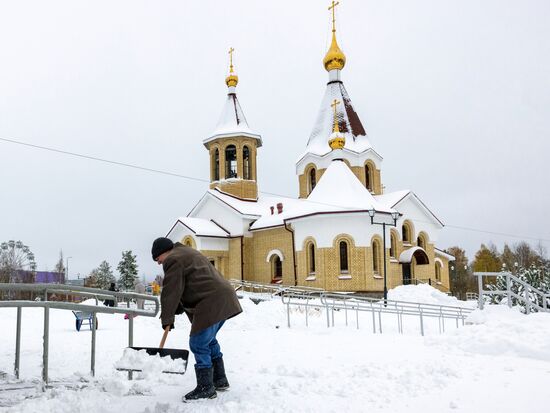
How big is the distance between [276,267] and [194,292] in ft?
81.0

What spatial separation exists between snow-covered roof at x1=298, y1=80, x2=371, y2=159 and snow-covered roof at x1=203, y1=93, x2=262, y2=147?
3.92 meters

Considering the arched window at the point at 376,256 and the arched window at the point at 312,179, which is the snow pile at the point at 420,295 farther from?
the arched window at the point at 312,179

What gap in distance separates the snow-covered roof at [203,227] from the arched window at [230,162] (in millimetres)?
3942

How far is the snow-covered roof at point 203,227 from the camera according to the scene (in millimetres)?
29256

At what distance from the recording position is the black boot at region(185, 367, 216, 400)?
4.57 meters

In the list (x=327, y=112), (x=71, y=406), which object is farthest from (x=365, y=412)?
(x=327, y=112)

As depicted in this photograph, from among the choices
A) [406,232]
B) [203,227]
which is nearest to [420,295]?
[406,232]

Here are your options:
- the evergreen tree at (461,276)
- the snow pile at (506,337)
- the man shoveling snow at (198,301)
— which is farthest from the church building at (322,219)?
the evergreen tree at (461,276)

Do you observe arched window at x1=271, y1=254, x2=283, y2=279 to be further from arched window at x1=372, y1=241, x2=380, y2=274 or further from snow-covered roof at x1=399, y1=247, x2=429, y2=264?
snow-covered roof at x1=399, y1=247, x2=429, y2=264

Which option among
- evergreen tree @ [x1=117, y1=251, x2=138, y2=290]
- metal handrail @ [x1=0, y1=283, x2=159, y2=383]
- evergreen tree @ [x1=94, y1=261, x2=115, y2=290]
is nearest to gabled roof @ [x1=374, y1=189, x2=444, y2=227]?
metal handrail @ [x1=0, y1=283, x2=159, y2=383]

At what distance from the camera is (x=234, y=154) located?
33.3 m

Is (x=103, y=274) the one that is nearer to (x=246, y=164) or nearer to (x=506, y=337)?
(x=246, y=164)

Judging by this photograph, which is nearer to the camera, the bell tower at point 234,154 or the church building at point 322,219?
the church building at point 322,219

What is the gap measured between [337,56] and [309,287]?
57.8 ft
